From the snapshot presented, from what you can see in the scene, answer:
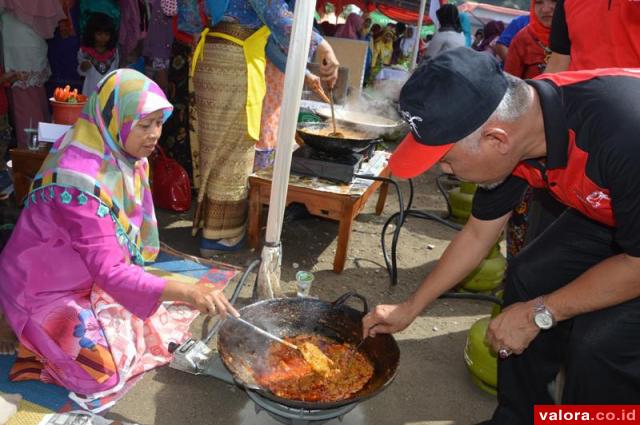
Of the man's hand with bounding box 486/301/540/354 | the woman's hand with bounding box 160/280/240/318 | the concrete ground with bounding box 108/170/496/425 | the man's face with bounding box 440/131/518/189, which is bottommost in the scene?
the concrete ground with bounding box 108/170/496/425

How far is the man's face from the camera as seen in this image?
66.9 inches

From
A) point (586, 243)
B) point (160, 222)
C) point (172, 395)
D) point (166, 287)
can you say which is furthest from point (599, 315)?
point (160, 222)

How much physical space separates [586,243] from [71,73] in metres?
5.54

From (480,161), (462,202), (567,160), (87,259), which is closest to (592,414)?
(567,160)

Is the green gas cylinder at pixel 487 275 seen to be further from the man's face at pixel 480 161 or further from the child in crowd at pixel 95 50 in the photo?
the child in crowd at pixel 95 50

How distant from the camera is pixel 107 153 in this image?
2.51 metres

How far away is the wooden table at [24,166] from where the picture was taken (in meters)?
3.81

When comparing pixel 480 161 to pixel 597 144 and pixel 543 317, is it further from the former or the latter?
pixel 543 317

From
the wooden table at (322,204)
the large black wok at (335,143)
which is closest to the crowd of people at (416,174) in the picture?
the wooden table at (322,204)

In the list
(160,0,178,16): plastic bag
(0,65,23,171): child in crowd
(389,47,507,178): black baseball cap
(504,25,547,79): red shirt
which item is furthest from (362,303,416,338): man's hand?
(0,65,23,171): child in crowd

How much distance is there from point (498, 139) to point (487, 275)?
2.41 metres

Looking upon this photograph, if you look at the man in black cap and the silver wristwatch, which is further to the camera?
the silver wristwatch

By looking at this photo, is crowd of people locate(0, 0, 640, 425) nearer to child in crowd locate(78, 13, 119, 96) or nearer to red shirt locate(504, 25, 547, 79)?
red shirt locate(504, 25, 547, 79)

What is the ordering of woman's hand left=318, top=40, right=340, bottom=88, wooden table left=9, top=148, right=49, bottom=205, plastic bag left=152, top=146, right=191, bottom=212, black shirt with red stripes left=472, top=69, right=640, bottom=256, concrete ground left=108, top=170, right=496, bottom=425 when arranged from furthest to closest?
plastic bag left=152, top=146, right=191, bottom=212, wooden table left=9, top=148, right=49, bottom=205, woman's hand left=318, top=40, right=340, bottom=88, concrete ground left=108, top=170, right=496, bottom=425, black shirt with red stripes left=472, top=69, right=640, bottom=256
